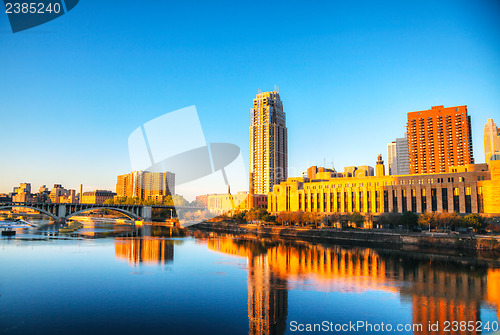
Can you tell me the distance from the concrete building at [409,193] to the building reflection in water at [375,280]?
22.3 metres

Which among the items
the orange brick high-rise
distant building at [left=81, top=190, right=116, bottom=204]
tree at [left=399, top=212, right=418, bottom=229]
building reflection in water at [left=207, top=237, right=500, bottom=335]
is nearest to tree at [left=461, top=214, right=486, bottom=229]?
tree at [left=399, top=212, right=418, bottom=229]

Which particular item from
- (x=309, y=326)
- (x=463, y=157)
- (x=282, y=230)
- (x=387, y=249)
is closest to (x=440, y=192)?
(x=387, y=249)

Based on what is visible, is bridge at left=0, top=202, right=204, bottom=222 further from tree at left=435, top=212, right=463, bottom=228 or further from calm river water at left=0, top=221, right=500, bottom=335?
tree at left=435, top=212, right=463, bottom=228

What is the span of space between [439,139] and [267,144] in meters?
57.8

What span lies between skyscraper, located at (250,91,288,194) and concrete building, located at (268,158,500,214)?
1417 inches

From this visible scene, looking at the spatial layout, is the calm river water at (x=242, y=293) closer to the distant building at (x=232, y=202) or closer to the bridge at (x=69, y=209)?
the bridge at (x=69, y=209)

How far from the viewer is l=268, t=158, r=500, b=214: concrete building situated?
52469 mm

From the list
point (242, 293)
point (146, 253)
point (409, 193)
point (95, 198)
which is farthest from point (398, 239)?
point (95, 198)

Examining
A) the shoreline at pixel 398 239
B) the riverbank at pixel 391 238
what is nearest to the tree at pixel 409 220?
the riverbank at pixel 391 238

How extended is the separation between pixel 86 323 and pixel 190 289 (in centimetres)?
786

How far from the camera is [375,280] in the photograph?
85.7ft

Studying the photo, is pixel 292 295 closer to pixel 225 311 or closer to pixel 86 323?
pixel 225 311

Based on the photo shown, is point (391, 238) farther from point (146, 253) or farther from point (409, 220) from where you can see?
point (146, 253)

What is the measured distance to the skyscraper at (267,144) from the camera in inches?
4715
